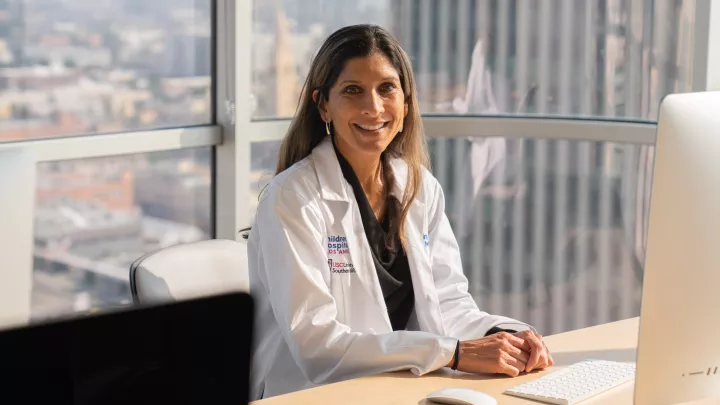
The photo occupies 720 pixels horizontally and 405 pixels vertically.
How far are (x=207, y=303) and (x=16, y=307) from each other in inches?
27.7

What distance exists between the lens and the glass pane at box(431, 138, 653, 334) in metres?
3.72

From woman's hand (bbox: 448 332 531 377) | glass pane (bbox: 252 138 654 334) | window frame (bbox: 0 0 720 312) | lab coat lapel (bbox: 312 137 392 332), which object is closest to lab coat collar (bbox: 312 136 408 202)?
lab coat lapel (bbox: 312 137 392 332)

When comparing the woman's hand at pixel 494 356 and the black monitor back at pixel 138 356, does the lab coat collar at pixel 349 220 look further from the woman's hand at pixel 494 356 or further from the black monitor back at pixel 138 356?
the black monitor back at pixel 138 356

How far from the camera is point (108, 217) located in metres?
3.42

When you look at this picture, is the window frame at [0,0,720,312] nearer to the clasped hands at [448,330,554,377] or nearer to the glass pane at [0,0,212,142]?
the glass pane at [0,0,212,142]

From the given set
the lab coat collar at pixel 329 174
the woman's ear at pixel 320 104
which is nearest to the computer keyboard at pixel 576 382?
the lab coat collar at pixel 329 174

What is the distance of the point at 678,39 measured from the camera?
3.47m

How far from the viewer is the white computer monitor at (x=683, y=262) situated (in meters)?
1.33

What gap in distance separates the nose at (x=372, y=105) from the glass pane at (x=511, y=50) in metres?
1.38

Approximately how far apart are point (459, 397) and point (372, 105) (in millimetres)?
884

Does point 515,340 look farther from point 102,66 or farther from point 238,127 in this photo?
point 102,66

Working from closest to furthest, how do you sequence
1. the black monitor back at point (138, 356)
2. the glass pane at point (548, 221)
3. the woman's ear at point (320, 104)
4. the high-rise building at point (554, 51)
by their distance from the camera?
the black monitor back at point (138, 356)
the woman's ear at point (320, 104)
the high-rise building at point (554, 51)
the glass pane at point (548, 221)

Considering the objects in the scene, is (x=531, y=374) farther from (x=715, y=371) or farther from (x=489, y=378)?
(x=715, y=371)

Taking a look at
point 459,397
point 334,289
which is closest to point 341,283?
point 334,289
